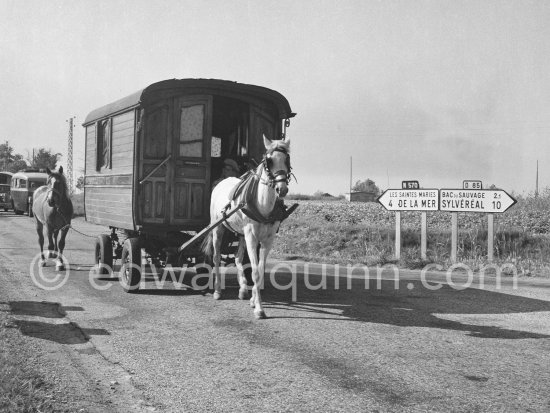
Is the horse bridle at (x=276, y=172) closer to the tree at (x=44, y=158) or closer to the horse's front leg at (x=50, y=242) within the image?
the horse's front leg at (x=50, y=242)

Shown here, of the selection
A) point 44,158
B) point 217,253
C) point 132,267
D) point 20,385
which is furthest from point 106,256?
point 44,158

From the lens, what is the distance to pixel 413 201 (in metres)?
15.1

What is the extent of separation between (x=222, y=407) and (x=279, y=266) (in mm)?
9772

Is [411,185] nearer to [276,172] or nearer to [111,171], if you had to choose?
[111,171]

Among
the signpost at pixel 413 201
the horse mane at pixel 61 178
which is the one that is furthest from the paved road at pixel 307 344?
the signpost at pixel 413 201

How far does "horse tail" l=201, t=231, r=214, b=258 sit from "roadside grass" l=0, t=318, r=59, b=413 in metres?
4.18

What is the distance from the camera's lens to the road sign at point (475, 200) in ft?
45.4

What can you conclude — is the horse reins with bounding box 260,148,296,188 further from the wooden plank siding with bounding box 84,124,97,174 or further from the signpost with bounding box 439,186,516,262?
the signpost with bounding box 439,186,516,262

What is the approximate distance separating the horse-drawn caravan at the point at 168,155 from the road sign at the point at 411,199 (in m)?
5.50

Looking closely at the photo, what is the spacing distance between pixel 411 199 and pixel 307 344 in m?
9.50

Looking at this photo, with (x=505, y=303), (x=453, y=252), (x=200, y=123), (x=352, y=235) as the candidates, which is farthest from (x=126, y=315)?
(x=352, y=235)

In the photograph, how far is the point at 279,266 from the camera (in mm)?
14188

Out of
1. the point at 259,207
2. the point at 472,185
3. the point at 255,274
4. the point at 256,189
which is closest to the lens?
the point at 255,274

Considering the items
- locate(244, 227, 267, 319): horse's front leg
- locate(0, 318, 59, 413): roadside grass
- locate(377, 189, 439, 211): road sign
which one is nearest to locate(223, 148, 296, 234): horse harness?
locate(244, 227, 267, 319): horse's front leg
